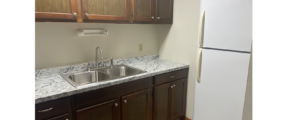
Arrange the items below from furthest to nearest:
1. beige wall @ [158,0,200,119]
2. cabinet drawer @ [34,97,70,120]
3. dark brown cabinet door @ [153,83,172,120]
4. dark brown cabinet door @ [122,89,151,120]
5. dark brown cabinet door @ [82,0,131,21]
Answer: beige wall @ [158,0,200,119] → dark brown cabinet door @ [153,83,172,120] → dark brown cabinet door @ [122,89,151,120] → dark brown cabinet door @ [82,0,131,21] → cabinet drawer @ [34,97,70,120]

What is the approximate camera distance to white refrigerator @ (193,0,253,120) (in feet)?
4.49

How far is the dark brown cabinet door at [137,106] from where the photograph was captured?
5.62ft

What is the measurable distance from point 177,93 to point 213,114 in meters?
0.58

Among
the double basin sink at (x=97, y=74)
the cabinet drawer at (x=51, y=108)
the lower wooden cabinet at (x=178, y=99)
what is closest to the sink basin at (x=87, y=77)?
the double basin sink at (x=97, y=74)

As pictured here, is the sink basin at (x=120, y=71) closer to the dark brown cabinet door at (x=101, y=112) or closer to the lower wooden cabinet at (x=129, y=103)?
the lower wooden cabinet at (x=129, y=103)

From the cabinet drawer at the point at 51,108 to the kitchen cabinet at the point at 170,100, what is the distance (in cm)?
95

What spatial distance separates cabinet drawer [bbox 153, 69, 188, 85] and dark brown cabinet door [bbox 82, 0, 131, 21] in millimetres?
746

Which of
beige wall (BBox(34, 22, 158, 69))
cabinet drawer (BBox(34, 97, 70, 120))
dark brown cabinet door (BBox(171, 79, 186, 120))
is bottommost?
dark brown cabinet door (BBox(171, 79, 186, 120))

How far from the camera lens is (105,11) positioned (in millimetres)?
1705

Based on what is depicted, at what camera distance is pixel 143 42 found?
250 cm

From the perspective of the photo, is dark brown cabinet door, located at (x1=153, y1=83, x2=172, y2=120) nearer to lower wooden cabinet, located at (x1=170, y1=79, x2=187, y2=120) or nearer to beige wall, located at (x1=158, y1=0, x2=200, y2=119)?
lower wooden cabinet, located at (x1=170, y1=79, x2=187, y2=120)

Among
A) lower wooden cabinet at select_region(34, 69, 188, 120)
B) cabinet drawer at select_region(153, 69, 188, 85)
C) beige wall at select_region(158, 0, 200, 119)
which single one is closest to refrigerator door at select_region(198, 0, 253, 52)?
beige wall at select_region(158, 0, 200, 119)

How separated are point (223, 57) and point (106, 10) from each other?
46.9 inches

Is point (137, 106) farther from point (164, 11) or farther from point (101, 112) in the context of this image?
point (164, 11)
